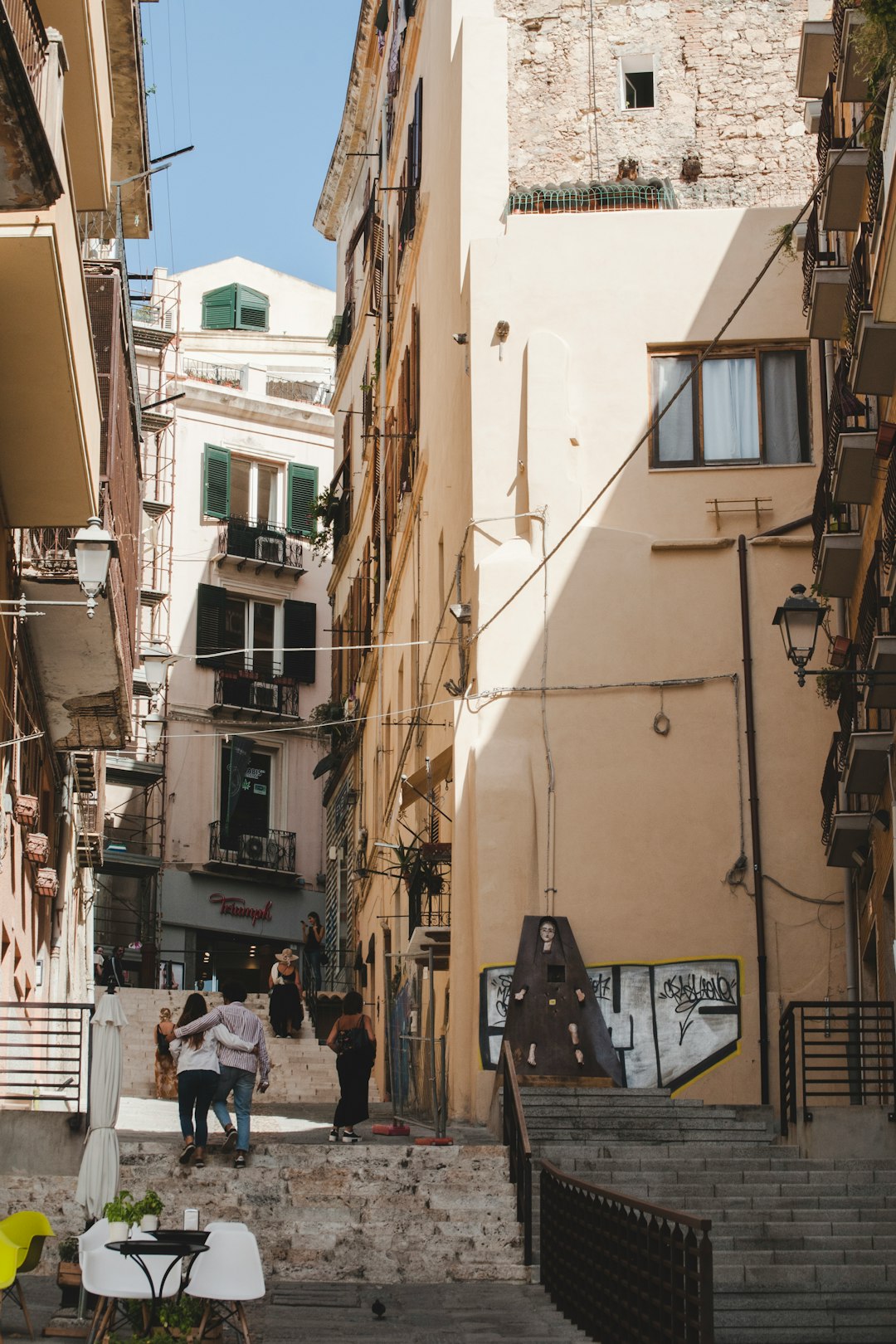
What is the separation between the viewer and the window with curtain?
22344mm

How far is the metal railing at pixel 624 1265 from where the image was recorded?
9219mm

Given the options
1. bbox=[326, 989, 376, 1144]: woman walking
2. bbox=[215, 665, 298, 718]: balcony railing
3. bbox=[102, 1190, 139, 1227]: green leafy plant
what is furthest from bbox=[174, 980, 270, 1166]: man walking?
bbox=[215, 665, 298, 718]: balcony railing

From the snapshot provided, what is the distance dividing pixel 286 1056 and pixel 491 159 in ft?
41.2

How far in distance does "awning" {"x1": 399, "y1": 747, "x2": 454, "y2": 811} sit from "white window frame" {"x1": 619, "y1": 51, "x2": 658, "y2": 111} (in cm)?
860

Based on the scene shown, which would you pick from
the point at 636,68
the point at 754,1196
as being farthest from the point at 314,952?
the point at 754,1196

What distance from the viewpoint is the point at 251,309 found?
52969mm

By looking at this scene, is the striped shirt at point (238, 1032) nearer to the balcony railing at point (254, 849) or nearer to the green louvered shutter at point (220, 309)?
the balcony railing at point (254, 849)

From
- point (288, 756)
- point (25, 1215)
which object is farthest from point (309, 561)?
point (25, 1215)

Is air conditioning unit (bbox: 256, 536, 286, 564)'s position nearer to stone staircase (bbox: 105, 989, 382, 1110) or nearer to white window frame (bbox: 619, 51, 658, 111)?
stone staircase (bbox: 105, 989, 382, 1110)

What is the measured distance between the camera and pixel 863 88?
16.9 m

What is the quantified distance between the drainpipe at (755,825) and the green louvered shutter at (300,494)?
88.6 feet

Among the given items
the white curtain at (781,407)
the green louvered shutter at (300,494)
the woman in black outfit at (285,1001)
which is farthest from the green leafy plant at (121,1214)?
the green louvered shutter at (300,494)

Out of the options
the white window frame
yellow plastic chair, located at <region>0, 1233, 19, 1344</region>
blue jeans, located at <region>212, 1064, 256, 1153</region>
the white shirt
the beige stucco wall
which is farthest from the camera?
the white window frame

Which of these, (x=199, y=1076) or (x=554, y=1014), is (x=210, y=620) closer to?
(x=554, y=1014)
